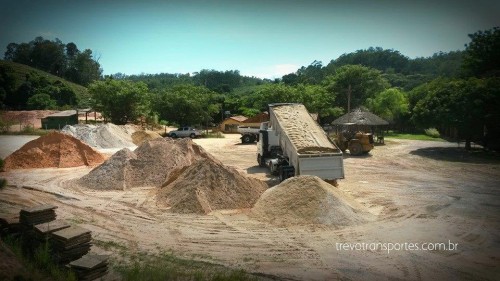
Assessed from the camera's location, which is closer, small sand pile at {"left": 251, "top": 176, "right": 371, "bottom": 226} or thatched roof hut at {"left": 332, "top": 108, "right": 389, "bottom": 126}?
small sand pile at {"left": 251, "top": 176, "right": 371, "bottom": 226}

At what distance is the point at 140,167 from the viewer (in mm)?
14570

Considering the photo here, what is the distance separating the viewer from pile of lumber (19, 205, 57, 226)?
707 cm

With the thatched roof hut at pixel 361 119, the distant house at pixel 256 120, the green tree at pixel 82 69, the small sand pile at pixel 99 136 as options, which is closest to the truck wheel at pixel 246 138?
the thatched roof hut at pixel 361 119

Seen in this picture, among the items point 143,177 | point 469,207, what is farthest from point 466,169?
point 143,177

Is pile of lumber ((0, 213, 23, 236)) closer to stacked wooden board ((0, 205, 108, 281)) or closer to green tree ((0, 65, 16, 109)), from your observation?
stacked wooden board ((0, 205, 108, 281))

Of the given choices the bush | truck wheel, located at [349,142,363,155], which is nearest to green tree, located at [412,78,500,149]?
truck wheel, located at [349,142,363,155]

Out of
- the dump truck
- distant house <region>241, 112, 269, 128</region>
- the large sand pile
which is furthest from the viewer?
distant house <region>241, 112, 269, 128</region>

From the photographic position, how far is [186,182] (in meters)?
11.4

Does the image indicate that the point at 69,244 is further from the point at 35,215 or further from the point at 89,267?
the point at 35,215

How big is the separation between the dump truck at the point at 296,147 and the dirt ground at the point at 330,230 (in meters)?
1.38

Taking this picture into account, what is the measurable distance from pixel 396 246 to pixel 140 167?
1073cm

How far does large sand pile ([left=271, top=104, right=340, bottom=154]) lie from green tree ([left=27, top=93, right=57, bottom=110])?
150 ft

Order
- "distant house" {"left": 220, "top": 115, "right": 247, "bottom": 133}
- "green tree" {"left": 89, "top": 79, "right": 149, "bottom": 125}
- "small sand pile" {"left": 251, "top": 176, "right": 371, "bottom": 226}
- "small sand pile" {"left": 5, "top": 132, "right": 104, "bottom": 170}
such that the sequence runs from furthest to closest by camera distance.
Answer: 1. "distant house" {"left": 220, "top": 115, "right": 247, "bottom": 133}
2. "green tree" {"left": 89, "top": 79, "right": 149, "bottom": 125}
3. "small sand pile" {"left": 5, "top": 132, "right": 104, "bottom": 170}
4. "small sand pile" {"left": 251, "top": 176, "right": 371, "bottom": 226}

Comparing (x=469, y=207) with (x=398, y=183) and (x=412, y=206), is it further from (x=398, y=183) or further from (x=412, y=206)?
(x=398, y=183)
